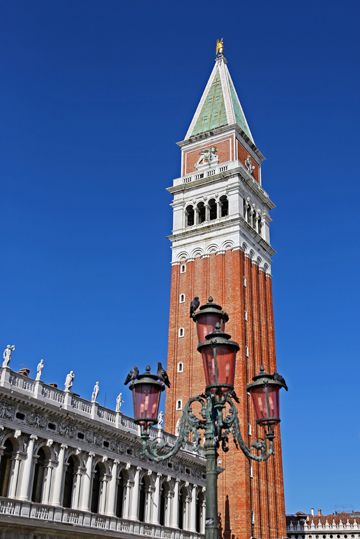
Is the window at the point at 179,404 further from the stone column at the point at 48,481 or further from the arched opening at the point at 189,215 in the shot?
the stone column at the point at 48,481

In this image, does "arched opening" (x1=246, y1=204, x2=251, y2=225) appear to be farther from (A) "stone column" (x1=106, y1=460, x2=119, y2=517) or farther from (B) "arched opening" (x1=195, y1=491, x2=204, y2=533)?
(A) "stone column" (x1=106, y1=460, x2=119, y2=517)

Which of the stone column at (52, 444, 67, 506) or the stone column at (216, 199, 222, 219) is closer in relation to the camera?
the stone column at (52, 444, 67, 506)

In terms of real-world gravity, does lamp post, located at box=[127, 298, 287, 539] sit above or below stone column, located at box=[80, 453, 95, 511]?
below

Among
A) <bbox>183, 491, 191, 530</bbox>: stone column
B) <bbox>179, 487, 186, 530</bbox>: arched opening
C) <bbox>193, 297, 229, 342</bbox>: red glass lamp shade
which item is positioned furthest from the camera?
<bbox>183, 491, 191, 530</bbox>: stone column

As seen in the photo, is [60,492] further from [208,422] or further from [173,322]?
[173,322]

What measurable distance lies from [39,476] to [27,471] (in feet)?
4.45

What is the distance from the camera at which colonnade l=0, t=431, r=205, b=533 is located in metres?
26.4

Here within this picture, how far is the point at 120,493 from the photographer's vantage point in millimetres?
33094

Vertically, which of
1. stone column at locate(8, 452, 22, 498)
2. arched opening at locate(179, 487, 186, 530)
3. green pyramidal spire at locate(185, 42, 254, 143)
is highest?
green pyramidal spire at locate(185, 42, 254, 143)

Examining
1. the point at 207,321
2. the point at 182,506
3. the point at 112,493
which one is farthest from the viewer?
the point at 182,506

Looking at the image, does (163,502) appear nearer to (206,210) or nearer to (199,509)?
(199,509)

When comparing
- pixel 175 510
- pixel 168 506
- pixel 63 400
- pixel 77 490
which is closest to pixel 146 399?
pixel 63 400

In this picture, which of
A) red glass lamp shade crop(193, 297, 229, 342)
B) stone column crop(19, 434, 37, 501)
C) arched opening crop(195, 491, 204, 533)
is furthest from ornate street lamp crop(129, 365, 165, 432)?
arched opening crop(195, 491, 204, 533)

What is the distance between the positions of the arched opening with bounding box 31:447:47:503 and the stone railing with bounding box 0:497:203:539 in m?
0.64
